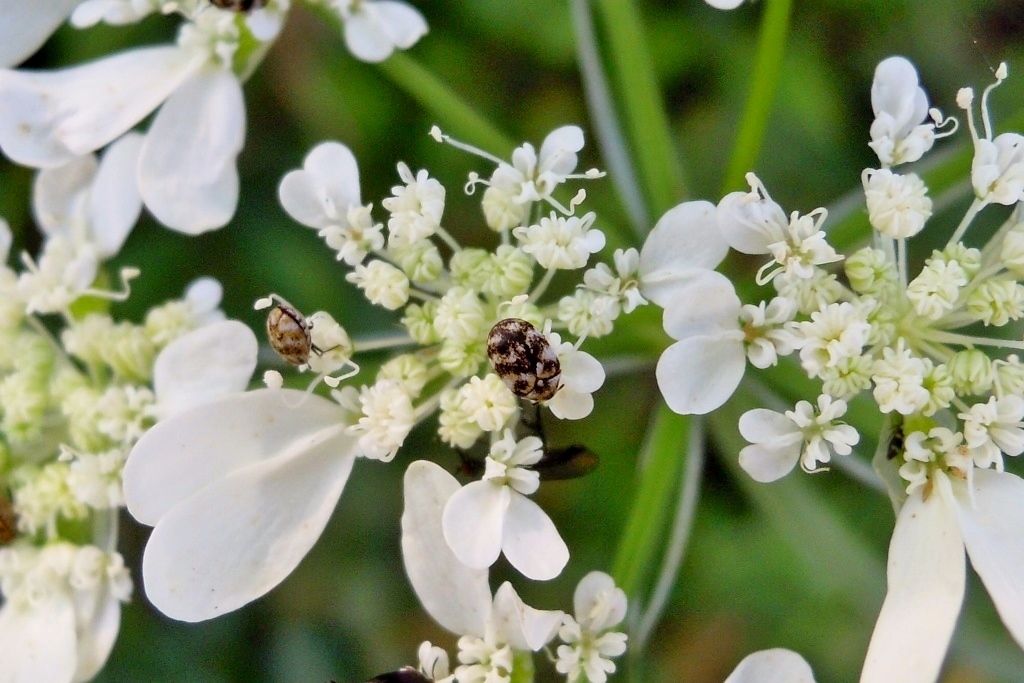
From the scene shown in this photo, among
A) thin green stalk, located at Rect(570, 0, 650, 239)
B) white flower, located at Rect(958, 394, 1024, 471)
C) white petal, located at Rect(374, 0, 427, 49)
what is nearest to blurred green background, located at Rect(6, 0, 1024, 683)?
thin green stalk, located at Rect(570, 0, 650, 239)

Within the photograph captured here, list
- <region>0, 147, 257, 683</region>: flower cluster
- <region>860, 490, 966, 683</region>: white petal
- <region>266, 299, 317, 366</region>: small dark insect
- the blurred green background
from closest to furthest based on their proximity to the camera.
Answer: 1. <region>860, 490, 966, 683</region>: white petal
2. <region>266, 299, 317, 366</region>: small dark insect
3. <region>0, 147, 257, 683</region>: flower cluster
4. the blurred green background

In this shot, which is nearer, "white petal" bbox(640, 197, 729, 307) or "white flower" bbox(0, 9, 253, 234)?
"white petal" bbox(640, 197, 729, 307)

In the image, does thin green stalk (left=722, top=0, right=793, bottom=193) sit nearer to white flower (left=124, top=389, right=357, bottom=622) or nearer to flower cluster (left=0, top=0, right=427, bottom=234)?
flower cluster (left=0, top=0, right=427, bottom=234)

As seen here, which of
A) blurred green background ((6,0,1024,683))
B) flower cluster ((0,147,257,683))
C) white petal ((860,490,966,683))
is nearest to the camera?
white petal ((860,490,966,683))

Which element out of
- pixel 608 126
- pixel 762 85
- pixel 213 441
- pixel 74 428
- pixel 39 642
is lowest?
pixel 39 642

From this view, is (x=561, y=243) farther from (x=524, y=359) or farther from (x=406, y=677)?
(x=406, y=677)

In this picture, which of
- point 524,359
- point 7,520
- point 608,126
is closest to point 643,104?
point 608,126

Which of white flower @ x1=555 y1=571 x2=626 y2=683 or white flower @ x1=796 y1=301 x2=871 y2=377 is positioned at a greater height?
white flower @ x1=796 y1=301 x2=871 y2=377

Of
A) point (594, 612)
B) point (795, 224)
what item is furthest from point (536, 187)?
point (594, 612)
